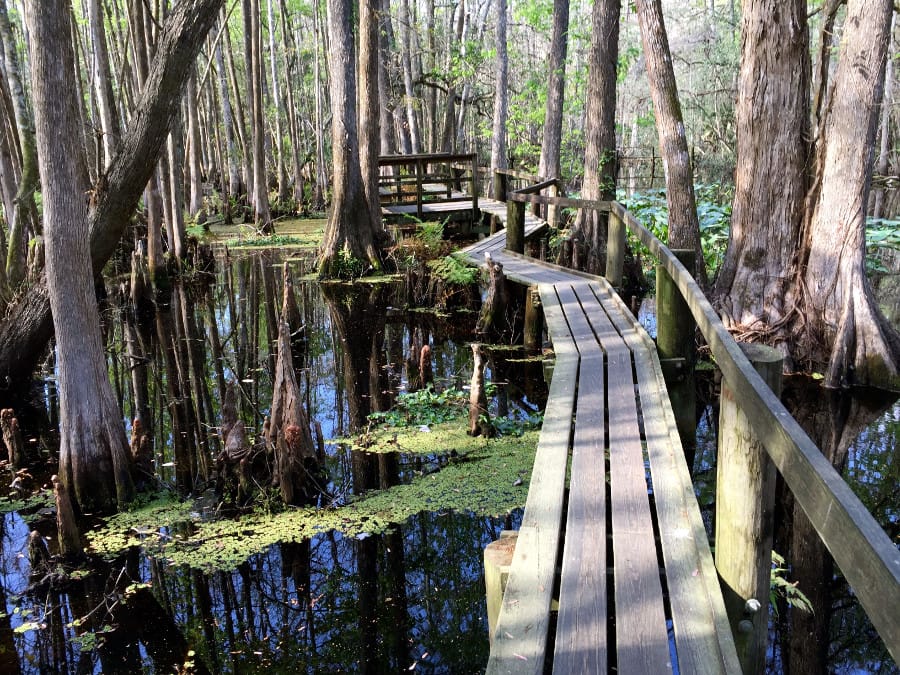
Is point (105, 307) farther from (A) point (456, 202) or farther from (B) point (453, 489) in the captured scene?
(B) point (453, 489)

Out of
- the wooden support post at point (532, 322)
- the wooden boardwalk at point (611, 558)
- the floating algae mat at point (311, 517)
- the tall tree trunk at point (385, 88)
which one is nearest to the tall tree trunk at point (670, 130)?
the wooden support post at point (532, 322)

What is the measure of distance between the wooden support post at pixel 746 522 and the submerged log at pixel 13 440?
5.38 metres

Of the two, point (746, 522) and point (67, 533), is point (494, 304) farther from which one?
point (746, 522)

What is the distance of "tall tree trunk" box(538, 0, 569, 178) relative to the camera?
16.4m

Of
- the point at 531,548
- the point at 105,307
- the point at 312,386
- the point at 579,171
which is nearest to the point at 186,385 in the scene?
the point at 312,386

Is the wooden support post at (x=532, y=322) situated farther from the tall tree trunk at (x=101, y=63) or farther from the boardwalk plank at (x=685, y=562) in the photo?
the tall tree trunk at (x=101, y=63)

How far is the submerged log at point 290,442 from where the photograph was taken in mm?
5387

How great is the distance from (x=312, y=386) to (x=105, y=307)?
5850mm

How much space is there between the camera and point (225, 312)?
39.2 feet

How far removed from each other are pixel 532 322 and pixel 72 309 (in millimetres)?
5192

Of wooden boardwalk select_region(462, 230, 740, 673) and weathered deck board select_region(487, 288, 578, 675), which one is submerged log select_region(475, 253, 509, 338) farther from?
weathered deck board select_region(487, 288, 578, 675)

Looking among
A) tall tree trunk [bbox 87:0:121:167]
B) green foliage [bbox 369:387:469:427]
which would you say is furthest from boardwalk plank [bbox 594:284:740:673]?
tall tree trunk [bbox 87:0:121:167]

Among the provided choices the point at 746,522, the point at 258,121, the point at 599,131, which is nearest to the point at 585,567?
the point at 746,522

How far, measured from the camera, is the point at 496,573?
2926 millimetres
